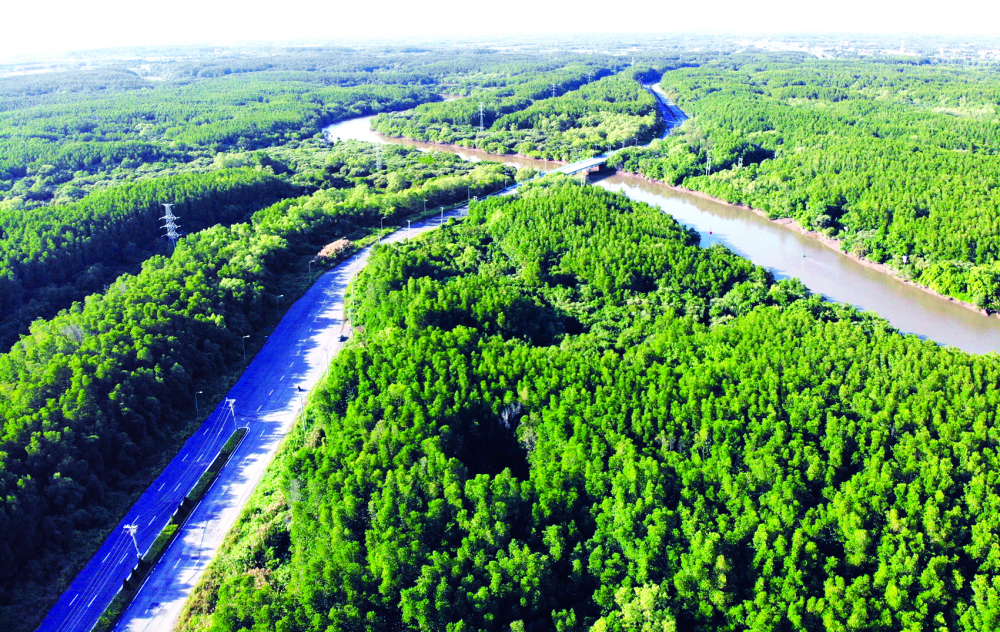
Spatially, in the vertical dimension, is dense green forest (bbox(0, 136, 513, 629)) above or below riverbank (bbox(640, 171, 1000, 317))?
above

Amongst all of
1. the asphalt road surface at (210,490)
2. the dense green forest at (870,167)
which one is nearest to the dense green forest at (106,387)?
the asphalt road surface at (210,490)

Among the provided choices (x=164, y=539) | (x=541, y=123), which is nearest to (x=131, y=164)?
(x=541, y=123)

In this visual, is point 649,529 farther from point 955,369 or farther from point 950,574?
point 955,369

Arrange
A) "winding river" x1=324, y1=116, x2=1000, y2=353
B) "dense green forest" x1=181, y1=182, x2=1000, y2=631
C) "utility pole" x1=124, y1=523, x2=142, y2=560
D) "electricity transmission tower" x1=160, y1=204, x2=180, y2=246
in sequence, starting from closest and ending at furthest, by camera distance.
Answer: "dense green forest" x1=181, y1=182, x2=1000, y2=631
"utility pole" x1=124, y1=523, x2=142, y2=560
"winding river" x1=324, y1=116, x2=1000, y2=353
"electricity transmission tower" x1=160, y1=204, x2=180, y2=246

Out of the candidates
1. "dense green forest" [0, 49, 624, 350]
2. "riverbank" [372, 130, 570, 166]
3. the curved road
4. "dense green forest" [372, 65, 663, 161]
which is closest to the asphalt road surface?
the curved road

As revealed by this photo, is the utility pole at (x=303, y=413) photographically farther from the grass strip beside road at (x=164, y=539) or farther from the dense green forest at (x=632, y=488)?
the grass strip beside road at (x=164, y=539)

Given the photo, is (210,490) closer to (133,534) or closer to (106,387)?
(133,534)

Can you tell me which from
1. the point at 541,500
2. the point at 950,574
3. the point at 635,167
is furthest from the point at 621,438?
the point at 635,167

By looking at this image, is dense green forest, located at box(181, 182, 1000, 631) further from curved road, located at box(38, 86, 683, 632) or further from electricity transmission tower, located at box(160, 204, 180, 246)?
electricity transmission tower, located at box(160, 204, 180, 246)
